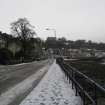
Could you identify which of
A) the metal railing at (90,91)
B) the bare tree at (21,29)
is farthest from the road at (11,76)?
the bare tree at (21,29)

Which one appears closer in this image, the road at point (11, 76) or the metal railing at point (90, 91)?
the metal railing at point (90, 91)

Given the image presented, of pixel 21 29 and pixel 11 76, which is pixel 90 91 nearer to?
pixel 11 76

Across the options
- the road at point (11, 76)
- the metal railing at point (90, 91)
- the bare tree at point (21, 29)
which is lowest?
the road at point (11, 76)

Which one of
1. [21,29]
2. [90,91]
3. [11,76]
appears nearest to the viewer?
[90,91]

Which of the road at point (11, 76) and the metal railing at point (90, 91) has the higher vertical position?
the metal railing at point (90, 91)

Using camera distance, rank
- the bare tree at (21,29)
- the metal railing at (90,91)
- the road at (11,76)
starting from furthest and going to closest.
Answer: the bare tree at (21,29), the road at (11,76), the metal railing at (90,91)

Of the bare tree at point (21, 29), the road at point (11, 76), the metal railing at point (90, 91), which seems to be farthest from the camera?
the bare tree at point (21, 29)

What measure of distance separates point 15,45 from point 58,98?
73.0 meters

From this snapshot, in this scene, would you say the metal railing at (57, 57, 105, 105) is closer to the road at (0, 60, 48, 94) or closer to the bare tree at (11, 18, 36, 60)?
the road at (0, 60, 48, 94)

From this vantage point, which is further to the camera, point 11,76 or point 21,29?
point 21,29

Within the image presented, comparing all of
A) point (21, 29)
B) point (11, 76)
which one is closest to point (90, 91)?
point (11, 76)

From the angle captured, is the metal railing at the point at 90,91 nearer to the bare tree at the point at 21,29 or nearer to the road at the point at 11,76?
the road at the point at 11,76

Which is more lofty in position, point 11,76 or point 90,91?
point 90,91

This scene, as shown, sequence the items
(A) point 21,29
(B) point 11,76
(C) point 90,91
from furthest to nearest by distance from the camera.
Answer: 1. (A) point 21,29
2. (B) point 11,76
3. (C) point 90,91
